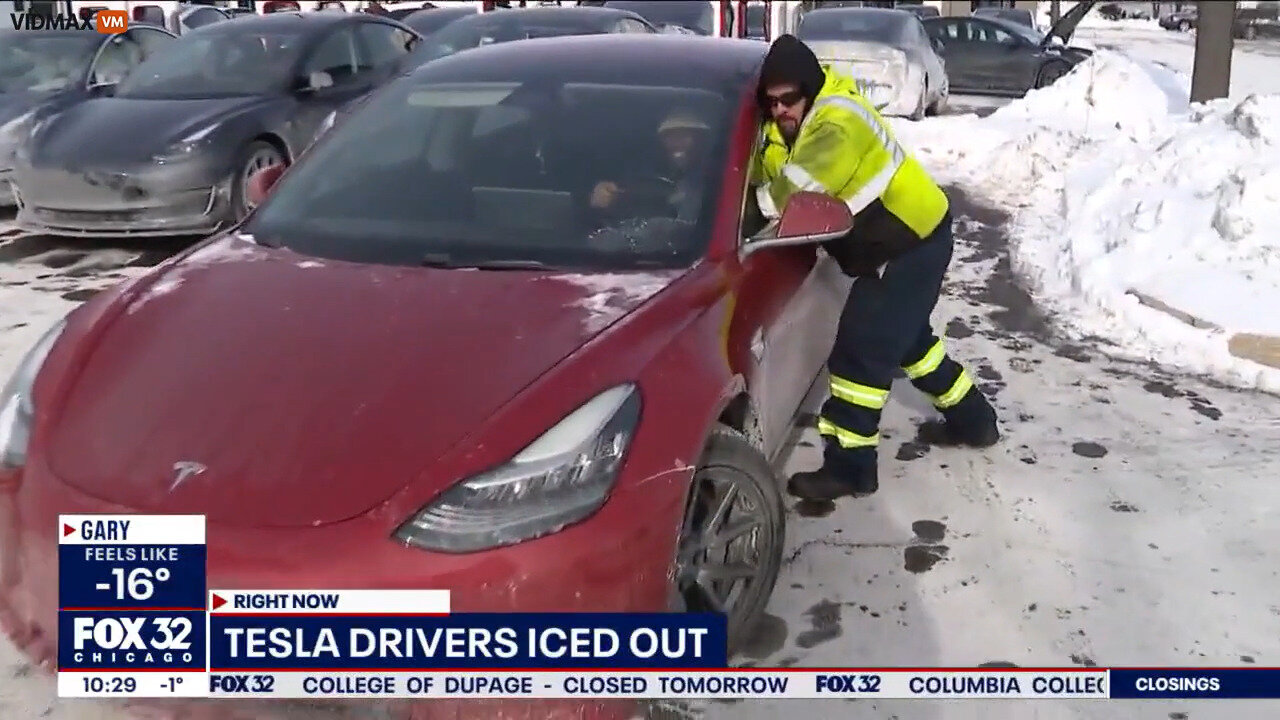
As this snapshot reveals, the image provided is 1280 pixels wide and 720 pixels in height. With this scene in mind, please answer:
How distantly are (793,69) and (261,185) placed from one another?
5.99 ft

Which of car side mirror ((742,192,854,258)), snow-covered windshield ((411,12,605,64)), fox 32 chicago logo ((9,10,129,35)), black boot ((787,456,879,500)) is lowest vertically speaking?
black boot ((787,456,879,500))

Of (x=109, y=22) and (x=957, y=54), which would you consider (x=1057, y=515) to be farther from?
(x=957, y=54)

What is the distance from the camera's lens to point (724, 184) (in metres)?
3.32

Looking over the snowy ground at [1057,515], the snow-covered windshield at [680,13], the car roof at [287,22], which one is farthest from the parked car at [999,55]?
the car roof at [287,22]

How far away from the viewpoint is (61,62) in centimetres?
972

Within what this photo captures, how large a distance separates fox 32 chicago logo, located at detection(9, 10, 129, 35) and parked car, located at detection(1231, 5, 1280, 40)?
21.6m

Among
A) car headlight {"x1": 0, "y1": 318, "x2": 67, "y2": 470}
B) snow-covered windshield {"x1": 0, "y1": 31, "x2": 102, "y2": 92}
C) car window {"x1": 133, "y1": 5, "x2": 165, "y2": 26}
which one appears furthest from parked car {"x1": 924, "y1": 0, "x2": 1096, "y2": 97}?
car headlight {"x1": 0, "y1": 318, "x2": 67, "y2": 470}

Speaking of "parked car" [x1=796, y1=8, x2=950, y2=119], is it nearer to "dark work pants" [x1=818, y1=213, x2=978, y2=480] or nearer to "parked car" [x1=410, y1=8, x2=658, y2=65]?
"parked car" [x1=410, y1=8, x2=658, y2=65]

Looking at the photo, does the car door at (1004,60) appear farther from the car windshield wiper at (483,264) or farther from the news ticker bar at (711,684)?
the car windshield wiper at (483,264)

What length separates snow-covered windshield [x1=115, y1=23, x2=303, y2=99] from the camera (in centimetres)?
813

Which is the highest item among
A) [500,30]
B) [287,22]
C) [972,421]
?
[287,22]

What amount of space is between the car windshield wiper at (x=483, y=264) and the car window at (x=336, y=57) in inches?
231

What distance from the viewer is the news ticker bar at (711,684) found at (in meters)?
2.22

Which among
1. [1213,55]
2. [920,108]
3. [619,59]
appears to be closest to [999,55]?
[920,108]
